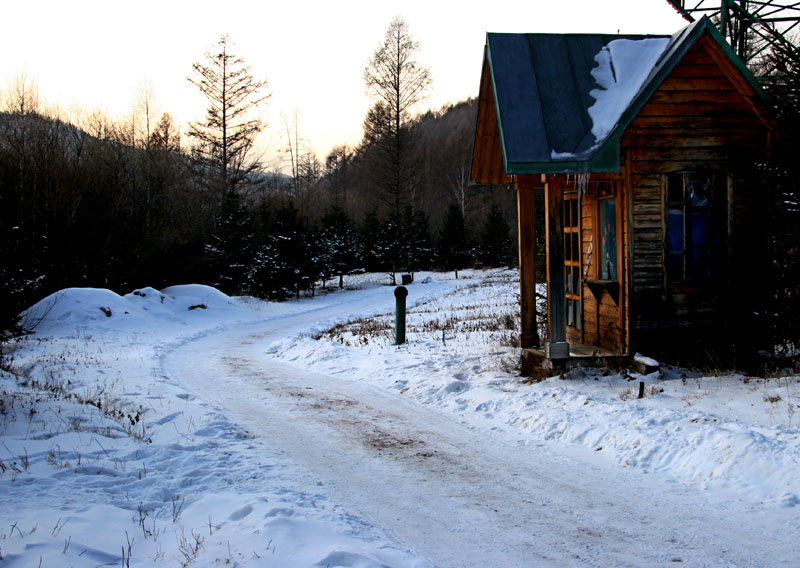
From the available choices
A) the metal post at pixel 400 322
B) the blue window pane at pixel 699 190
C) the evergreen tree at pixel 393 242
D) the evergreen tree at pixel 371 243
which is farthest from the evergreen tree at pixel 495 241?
the blue window pane at pixel 699 190

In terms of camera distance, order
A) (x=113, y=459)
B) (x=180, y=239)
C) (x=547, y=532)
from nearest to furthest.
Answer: (x=547, y=532)
(x=113, y=459)
(x=180, y=239)

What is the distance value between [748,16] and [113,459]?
19230 mm

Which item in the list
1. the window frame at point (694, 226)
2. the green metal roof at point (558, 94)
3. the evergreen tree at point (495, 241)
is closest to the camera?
the green metal roof at point (558, 94)

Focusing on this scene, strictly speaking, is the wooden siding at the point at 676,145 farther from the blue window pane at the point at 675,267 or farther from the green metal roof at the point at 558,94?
the green metal roof at the point at 558,94

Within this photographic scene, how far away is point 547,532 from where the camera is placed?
4.22 metres

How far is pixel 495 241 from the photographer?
52.8 m

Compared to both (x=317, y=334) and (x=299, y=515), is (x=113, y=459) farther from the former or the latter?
(x=317, y=334)

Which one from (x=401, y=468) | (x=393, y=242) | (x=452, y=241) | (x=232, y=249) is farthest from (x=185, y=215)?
(x=401, y=468)

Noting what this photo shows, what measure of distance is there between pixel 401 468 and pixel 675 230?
5.82 metres

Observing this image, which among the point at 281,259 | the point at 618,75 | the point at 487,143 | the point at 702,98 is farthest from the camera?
the point at 281,259

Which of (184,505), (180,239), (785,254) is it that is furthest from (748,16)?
(180,239)

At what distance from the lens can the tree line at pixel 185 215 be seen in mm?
21859

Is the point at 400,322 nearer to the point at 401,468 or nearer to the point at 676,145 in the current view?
the point at 676,145

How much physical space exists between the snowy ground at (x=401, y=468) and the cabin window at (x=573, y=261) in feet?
4.97
